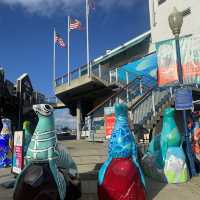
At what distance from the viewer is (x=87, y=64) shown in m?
27.2

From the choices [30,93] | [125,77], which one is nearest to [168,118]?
[125,77]

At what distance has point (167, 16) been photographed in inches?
957

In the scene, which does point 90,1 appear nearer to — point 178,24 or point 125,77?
point 125,77

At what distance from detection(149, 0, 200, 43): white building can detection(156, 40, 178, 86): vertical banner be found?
12975mm

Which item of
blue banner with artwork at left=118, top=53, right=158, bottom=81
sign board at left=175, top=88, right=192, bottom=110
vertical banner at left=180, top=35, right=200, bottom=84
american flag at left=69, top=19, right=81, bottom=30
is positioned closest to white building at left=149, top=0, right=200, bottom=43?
blue banner with artwork at left=118, top=53, right=158, bottom=81

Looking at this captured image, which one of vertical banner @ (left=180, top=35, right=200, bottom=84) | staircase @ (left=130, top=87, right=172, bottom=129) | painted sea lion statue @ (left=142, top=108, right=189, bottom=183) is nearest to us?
painted sea lion statue @ (left=142, top=108, right=189, bottom=183)

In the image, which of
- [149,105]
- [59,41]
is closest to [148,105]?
[149,105]

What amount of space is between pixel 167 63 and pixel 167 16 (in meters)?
16.1

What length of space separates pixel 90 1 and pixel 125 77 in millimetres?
7934

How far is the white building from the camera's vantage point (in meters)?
22.2

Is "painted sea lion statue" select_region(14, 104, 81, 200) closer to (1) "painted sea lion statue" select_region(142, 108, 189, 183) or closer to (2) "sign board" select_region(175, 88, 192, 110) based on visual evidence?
(1) "painted sea lion statue" select_region(142, 108, 189, 183)

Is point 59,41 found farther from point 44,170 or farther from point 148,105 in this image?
point 44,170

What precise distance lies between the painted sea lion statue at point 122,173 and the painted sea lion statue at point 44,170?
2.27ft

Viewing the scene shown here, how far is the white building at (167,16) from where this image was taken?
22.2m
